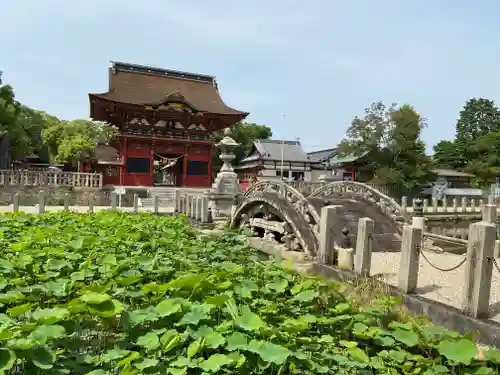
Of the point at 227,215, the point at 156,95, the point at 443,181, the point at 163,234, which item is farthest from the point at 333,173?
the point at 163,234

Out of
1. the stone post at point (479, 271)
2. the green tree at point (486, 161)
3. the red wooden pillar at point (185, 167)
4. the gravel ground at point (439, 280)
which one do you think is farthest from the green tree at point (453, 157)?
the stone post at point (479, 271)

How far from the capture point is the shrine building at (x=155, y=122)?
25469 mm

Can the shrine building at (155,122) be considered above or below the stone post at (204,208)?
above

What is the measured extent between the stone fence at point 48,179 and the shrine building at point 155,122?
3359 mm

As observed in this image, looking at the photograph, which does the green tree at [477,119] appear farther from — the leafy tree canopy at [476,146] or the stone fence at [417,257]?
the stone fence at [417,257]

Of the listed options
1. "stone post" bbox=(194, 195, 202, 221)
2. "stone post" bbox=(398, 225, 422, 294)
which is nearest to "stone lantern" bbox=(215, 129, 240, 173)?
"stone post" bbox=(194, 195, 202, 221)

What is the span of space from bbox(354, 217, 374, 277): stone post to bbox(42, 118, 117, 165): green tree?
24.5 metres

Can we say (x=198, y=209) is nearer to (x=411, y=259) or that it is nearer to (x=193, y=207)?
(x=193, y=207)

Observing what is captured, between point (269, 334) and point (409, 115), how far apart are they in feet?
87.3

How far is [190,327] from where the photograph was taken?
2.92 metres

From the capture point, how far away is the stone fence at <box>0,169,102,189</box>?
20062mm

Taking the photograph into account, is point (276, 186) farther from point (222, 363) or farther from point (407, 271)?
point (222, 363)

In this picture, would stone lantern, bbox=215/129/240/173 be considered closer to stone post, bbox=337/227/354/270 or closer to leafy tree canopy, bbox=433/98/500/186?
stone post, bbox=337/227/354/270

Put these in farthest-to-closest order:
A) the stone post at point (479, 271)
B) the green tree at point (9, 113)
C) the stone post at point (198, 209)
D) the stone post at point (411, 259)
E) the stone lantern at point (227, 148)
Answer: the green tree at point (9, 113) → the stone post at point (198, 209) → the stone lantern at point (227, 148) → the stone post at point (411, 259) → the stone post at point (479, 271)
